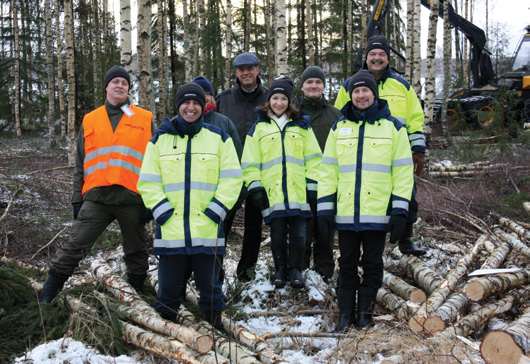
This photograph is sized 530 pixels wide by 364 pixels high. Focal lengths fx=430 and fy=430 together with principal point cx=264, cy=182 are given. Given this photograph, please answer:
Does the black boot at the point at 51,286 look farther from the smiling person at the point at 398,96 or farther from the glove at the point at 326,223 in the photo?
the smiling person at the point at 398,96

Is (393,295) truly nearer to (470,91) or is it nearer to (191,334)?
(191,334)

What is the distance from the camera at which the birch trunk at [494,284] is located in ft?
11.8

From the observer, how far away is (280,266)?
4.66m

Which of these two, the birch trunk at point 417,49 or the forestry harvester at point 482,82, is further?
the forestry harvester at point 482,82

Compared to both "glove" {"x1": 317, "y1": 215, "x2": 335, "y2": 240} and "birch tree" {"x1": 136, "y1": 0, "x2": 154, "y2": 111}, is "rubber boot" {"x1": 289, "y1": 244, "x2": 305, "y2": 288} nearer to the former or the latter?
"glove" {"x1": 317, "y1": 215, "x2": 335, "y2": 240}

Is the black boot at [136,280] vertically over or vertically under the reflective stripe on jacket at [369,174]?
under

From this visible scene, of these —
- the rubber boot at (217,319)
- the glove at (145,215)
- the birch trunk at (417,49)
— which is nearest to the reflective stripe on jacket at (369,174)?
the rubber boot at (217,319)

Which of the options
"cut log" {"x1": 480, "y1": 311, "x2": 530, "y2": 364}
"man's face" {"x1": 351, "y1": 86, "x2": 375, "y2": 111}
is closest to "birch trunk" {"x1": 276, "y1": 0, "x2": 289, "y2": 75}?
"man's face" {"x1": 351, "y1": 86, "x2": 375, "y2": 111}

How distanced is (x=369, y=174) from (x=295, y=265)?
1.46 meters

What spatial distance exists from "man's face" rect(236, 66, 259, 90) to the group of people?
1 cm

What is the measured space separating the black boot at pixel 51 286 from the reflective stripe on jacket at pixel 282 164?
1.96m

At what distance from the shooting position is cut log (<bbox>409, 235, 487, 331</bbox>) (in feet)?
10.2

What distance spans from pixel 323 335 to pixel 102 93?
13929 millimetres

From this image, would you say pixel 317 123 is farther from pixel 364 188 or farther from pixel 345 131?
pixel 364 188
